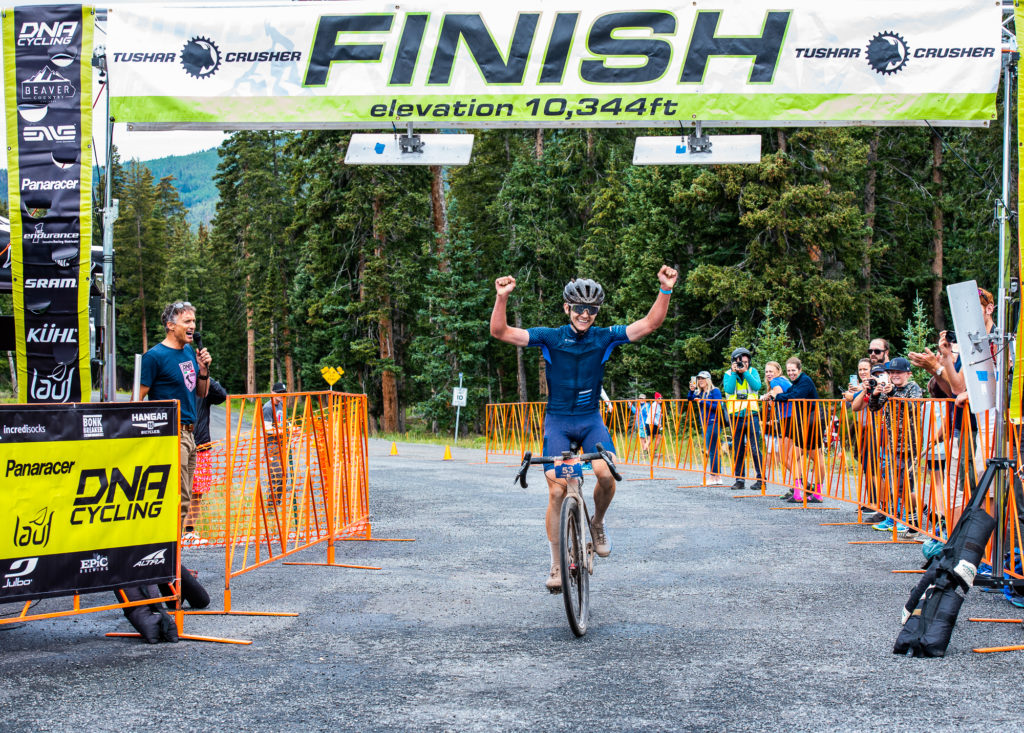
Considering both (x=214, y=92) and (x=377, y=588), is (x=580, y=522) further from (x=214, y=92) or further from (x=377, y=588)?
(x=214, y=92)

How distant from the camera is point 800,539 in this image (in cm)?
1002

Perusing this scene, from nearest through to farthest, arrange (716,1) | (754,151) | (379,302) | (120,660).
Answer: (120,660) < (716,1) < (754,151) < (379,302)

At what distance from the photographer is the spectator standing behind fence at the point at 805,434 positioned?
13102 millimetres

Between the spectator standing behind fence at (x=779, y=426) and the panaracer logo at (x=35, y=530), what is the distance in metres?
10.1

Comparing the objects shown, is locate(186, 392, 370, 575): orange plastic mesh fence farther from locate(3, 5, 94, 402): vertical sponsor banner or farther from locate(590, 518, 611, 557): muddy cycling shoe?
locate(590, 518, 611, 557): muddy cycling shoe

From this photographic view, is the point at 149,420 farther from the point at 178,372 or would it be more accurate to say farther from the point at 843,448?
the point at 843,448

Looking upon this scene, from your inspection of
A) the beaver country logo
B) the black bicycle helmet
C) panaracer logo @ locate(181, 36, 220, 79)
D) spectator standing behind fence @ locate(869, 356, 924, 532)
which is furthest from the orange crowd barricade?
the beaver country logo

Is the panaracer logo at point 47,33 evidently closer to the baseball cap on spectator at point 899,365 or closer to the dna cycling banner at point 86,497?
the dna cycling banner at point 86,497

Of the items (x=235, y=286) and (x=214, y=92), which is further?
(x=235, y=286)

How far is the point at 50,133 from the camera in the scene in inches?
312

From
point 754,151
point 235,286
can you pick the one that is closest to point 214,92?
point 754,151

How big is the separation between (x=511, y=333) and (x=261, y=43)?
14.2 ft

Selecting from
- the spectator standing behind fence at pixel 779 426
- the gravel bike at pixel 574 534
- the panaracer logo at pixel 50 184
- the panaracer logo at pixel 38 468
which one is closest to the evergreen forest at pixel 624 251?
the spectator standing behind fence at pixel 779 426

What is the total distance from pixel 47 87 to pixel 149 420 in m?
3.60
